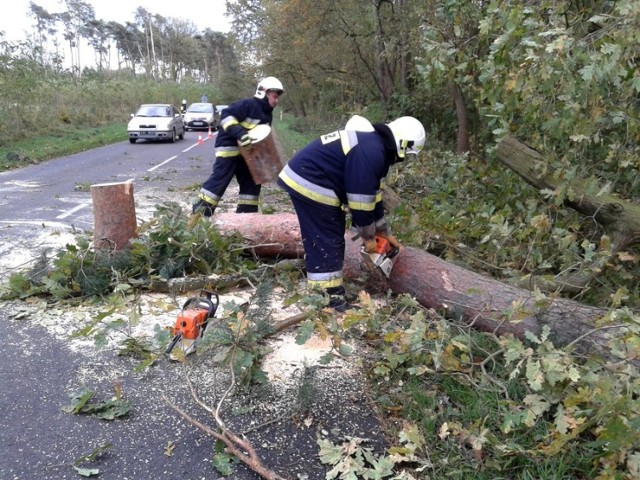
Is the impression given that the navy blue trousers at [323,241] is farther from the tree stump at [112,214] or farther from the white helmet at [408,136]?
the tree stump at [112,214]

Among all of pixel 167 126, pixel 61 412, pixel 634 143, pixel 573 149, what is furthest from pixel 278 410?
pixel 167 126

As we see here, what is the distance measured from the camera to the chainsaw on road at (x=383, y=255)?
3440 millimetres

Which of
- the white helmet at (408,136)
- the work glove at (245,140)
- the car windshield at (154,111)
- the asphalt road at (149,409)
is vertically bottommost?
the asphalt road at (149,409)

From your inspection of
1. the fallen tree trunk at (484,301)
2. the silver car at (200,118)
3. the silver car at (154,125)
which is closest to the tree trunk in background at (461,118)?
the fallen tree trunk at (484,301)

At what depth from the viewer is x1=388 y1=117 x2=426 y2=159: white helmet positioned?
10.9 feet

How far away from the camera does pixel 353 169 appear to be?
3.27 meters

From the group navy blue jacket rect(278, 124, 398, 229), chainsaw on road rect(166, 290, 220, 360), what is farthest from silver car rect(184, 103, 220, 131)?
chainsaw on road rect(166, 290, 220, 360)

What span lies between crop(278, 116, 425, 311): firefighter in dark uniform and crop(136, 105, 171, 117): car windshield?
48.7ft

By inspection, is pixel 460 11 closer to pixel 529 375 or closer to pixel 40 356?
pixel 529 375

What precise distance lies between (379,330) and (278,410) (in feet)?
2.88

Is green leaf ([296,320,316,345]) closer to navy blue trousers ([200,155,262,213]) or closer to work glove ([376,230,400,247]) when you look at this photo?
work glove ([376,230,400,247])

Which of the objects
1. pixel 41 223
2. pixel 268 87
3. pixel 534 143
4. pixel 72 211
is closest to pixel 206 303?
pixel 268 87

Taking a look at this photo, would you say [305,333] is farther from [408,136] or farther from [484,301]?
[408,136]

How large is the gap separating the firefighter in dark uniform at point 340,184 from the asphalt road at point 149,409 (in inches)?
25.5
